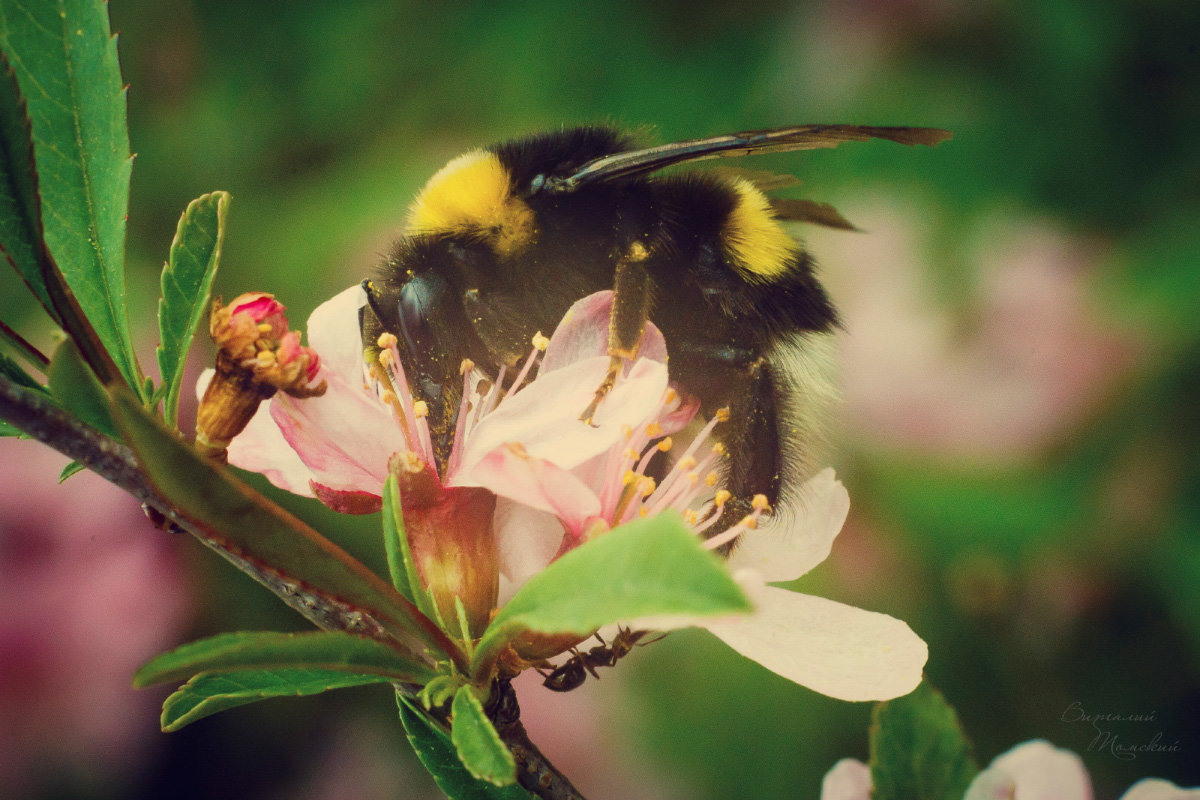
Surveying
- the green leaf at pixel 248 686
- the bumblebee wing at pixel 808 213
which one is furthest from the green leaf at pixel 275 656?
the bumblebee wing at pixel 808 213

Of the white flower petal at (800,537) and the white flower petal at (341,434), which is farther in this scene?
the white flower petal at (800,537)

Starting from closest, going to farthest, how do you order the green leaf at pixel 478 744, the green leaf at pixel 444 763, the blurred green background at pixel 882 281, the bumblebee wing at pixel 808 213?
1. the green leaf at pixel 478 744
2. the green leaf at pixel 444 763
3. the bumblebee wing at pixel 808 213
4. the blurred green background at pixel 882 281

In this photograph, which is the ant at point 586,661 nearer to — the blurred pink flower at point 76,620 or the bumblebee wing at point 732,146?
the bumblebee wing at point 732,146

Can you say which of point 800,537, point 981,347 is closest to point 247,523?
point 800,537

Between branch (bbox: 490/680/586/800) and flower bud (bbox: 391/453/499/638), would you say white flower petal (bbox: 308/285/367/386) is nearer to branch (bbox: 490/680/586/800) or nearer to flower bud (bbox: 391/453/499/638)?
flower bud (bbox: 391/453/499/638)

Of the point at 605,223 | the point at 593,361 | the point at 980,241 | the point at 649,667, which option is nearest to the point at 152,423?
the point at 593,361

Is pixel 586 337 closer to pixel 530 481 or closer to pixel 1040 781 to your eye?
pixel 530 481

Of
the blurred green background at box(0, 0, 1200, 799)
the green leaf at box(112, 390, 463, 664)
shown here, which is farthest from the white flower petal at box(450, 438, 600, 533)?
the blurred green background at box(0, 0, 1200, 799)
